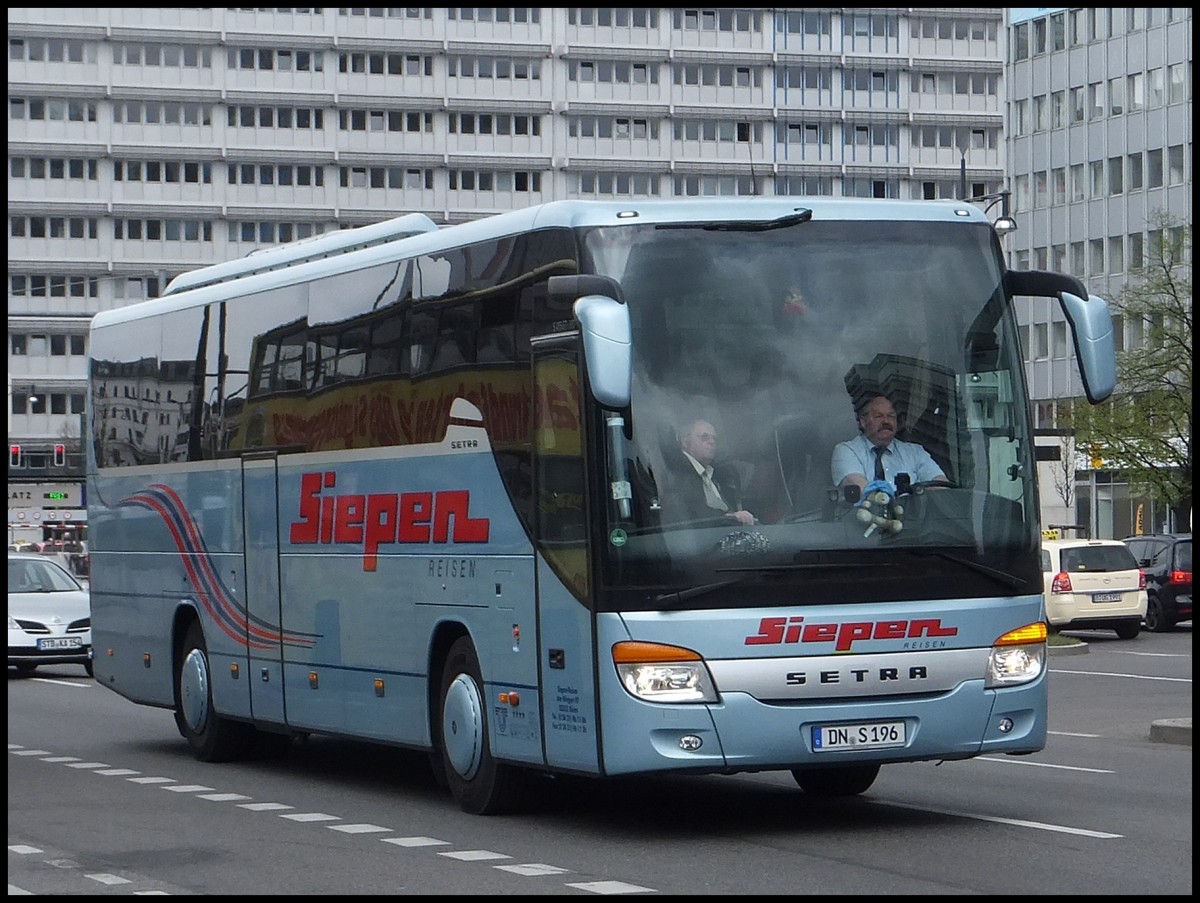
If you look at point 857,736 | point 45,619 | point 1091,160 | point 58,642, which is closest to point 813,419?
point 857,736

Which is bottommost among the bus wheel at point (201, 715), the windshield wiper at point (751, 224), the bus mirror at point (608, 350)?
the bus wheel at point (201, 715)

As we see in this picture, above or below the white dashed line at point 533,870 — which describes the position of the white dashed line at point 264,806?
below

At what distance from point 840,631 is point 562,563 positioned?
Answer: 143 centimetres

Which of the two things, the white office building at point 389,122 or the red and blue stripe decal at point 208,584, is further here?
the white office building at point 389,122

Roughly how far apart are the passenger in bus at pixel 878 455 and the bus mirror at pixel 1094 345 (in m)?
0.86

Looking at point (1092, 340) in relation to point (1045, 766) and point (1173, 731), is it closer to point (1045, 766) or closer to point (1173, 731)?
point (1045, 766)

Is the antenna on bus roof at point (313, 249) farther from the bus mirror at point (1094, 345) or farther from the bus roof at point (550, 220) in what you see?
the bus mirror at point (1094, 345)

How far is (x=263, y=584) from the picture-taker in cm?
1694

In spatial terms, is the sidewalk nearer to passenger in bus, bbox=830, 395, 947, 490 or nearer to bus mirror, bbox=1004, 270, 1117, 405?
bus mirror, bbox=1004, 270, 1117, 405

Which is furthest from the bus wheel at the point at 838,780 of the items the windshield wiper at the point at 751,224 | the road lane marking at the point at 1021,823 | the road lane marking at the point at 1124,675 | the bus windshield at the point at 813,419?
the road lane marking at the point at 1124,675

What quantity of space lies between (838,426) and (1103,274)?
84334mm

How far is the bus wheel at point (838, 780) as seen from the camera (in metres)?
14.3

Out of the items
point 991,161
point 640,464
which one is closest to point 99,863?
point 640,464

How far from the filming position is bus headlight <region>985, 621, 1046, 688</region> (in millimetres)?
12391
